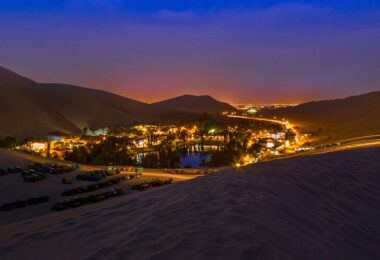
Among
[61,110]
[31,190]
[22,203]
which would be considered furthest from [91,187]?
[61,110]

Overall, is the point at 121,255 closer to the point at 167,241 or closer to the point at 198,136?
the point at 167,241

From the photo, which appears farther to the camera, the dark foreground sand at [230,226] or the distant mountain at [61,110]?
the distant mountain at [61,110]

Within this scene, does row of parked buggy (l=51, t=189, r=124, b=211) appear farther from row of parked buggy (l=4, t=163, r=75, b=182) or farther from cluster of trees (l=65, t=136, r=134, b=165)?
cluster of trees (l=65, t=136, r=134, b=165)

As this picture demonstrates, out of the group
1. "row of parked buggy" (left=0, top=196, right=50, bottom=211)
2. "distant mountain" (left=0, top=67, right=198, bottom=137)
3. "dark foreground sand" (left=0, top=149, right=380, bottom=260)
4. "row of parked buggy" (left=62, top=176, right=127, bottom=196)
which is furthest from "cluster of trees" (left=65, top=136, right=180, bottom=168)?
"dark foreground sand" (left=0, top=149, right=380, bottom=260)

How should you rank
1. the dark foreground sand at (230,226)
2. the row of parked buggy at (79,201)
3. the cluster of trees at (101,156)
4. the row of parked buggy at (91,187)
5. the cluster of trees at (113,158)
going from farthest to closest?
the cluster of trees at (101,156) < the cluster of trees at (113,158) < the row of parked buggy at (91,187) < the row of parked buggy at (79,201) < the dark foreground sand at (230,226)

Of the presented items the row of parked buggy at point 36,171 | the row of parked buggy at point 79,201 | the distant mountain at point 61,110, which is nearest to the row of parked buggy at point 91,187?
the row of parked buggy at point 79,201

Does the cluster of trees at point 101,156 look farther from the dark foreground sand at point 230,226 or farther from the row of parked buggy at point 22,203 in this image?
the dark foreground sand at point 230,226
